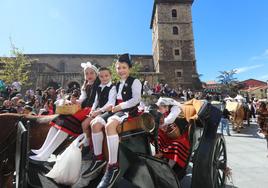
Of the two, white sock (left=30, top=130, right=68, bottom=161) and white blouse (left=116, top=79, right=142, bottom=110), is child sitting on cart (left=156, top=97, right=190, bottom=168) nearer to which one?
white blouse (left=116, top=79, right=142, bottom=110)

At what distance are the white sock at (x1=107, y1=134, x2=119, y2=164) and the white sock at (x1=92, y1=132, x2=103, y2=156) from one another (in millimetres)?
195

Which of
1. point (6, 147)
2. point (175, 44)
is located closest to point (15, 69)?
point (175, 44)

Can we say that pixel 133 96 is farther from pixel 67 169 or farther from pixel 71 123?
pixel 67 169

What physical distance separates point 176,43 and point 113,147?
37411mm

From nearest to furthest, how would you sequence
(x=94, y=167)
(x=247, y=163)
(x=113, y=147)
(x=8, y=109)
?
1. (x=113, y=147)
2. (x=94, y=167)
3. (x=247, y=163)
4. (x=8, y=109)

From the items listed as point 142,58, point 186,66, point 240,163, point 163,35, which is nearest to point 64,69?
point 142,58

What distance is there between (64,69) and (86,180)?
136ft

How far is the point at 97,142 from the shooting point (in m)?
2.81

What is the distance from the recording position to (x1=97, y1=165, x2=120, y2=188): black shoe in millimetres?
2410

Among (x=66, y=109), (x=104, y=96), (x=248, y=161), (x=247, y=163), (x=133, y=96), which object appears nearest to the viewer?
(x=66, y=109)

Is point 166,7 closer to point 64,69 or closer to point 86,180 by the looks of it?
point 64,69

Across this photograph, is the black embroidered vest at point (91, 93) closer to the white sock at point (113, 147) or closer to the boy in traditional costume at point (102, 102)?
the boy in traditional costume at point (102, 102)

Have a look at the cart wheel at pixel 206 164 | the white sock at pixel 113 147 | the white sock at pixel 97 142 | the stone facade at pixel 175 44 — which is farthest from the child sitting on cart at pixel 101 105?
the stone facade at pixel 175 44

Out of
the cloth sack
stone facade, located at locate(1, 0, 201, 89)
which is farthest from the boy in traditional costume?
stone facade, located at locate(1, 0, 201, 89)
